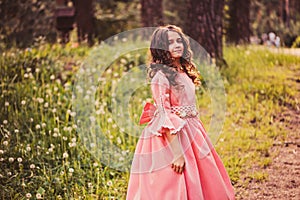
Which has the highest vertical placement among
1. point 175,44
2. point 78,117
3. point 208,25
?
point 175,44

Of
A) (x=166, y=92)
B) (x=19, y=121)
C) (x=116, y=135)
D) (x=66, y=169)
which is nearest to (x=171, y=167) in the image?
(x=166, y=92)

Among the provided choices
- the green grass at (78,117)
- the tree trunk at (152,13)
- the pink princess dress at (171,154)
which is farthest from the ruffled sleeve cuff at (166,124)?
the tree trunk at (152,13)

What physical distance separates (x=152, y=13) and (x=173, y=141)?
6143 millimetres

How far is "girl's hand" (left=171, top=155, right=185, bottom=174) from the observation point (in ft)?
11.8

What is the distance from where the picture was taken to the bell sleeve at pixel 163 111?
362 centimetres

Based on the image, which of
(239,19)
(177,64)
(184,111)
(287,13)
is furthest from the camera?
(287,13)

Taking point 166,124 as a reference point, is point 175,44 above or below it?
above

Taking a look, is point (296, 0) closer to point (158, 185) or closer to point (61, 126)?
point (61, 126)

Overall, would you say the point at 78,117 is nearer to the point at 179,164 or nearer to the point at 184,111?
the point at 184,111

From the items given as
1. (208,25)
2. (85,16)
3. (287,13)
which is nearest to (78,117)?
(208,25)

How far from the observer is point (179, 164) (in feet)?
11.8

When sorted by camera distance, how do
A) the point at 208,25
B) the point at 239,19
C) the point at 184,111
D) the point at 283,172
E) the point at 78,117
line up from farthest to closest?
the point at 239,19 < the point at 208,25 < the point at 78,117 < the point at 283,172 < the point at 184,111

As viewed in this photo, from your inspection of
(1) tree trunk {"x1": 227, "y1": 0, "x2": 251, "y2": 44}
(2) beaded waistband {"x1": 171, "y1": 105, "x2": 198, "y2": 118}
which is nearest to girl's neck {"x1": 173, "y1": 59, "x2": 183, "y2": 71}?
(2) beaded waistband {"x1": 171, "y1": 105, "x2": 198, "y2": 118}

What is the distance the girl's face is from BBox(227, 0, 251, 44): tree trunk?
7.43 meters
